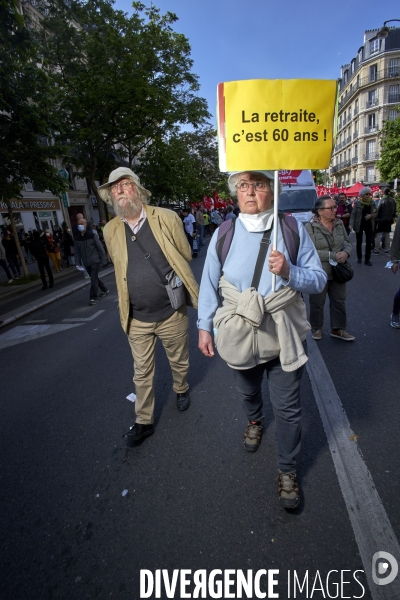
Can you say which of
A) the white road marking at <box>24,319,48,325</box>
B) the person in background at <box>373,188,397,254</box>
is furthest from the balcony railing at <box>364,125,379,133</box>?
the white road marking at <box>24,319,48,325</box>

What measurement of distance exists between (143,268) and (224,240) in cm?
91

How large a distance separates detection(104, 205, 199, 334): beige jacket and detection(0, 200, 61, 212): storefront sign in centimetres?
2049

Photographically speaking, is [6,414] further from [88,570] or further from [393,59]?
[393,59]

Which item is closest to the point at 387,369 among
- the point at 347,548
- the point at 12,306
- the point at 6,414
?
the point at 347,548

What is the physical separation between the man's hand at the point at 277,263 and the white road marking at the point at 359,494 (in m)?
1.49

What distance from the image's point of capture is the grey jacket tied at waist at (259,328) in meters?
1.84

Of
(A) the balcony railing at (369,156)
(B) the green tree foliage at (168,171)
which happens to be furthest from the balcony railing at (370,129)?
(B) the green tree foliage at (168,171)

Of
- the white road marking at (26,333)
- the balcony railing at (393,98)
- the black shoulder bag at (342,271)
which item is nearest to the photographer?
the black shoulder bag at (342,271)

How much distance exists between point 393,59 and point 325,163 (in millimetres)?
60696

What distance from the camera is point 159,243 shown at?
2.65 metres

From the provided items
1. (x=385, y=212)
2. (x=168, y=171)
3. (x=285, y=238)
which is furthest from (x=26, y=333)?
(x=168, y=171)

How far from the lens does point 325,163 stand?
195cm

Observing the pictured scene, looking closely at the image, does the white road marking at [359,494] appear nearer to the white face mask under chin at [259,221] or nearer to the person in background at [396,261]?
the white face mask under chin at [259,221]

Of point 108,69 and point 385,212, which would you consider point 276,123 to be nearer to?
point 385,212
